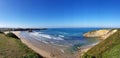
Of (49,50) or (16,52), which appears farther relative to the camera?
(49,50)

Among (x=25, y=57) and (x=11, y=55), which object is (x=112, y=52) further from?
(x=11, y=55)

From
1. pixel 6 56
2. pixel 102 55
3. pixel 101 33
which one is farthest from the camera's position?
pixel 101 33

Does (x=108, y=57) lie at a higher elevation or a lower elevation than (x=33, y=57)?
higher

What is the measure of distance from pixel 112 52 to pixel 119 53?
736 millimetres

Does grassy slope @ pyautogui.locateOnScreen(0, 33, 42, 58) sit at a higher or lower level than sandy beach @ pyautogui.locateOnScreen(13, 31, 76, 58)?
higher

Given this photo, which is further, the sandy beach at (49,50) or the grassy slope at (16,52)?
the sandy beach at (49,50)

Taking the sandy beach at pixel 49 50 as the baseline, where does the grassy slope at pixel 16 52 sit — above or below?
above

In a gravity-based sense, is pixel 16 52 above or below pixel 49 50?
above

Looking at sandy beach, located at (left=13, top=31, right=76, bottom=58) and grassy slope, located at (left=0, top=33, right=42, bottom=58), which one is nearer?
grassy slope, located at (left=0, top=33, right=42, bottom=58)

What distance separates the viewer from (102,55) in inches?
466

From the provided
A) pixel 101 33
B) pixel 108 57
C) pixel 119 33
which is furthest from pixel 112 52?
pixel 101 33

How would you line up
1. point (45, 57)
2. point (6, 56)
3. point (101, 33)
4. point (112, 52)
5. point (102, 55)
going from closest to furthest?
point (112, 52), point (102, 55), point (6, 56), point (45, 57), point (101, 33)

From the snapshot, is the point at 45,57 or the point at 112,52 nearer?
the point at 112,52

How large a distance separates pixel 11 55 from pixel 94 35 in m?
53.6
